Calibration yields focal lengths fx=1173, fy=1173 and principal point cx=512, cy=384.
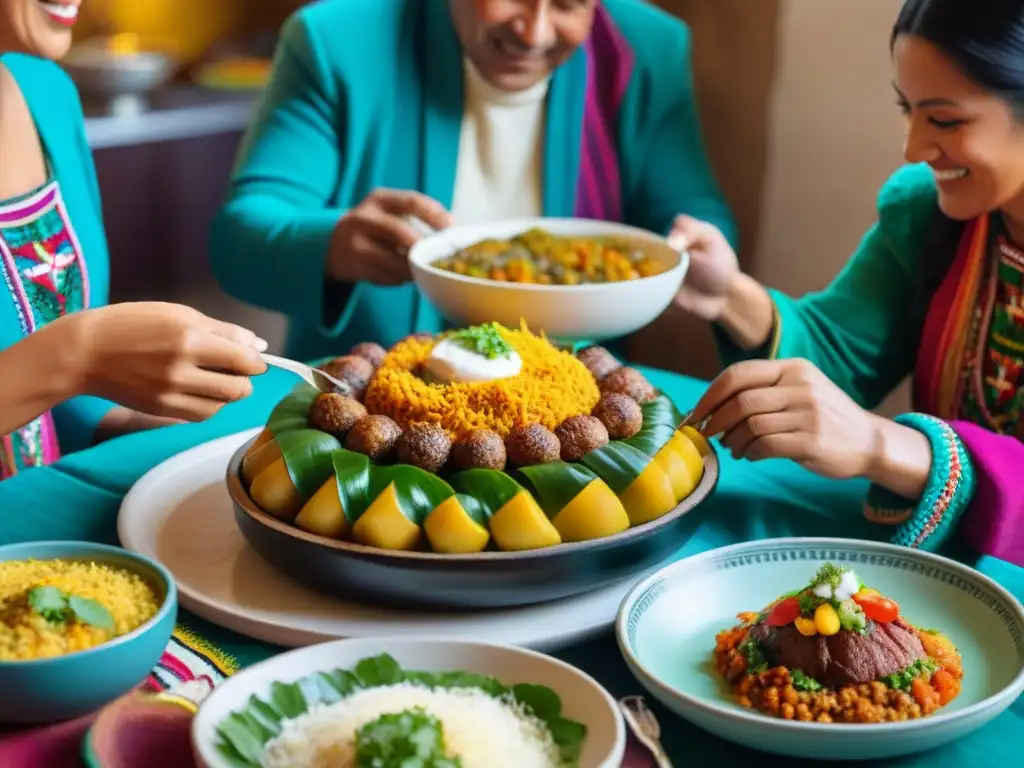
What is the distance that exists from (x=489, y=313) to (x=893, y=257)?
0.65m

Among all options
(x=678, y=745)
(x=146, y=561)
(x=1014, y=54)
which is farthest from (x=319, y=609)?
(x=1014, y=54)

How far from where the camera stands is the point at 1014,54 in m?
1.31

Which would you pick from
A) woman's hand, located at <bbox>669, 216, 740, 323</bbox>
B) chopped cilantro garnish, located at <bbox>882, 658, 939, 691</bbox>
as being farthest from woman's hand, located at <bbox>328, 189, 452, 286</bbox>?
chopped cilantro garnish, located at <bbox>882, 658, 939, 691</bbox>

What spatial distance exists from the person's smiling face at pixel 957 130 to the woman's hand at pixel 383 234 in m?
0.69

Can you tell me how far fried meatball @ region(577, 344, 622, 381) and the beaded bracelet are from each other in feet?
1.11

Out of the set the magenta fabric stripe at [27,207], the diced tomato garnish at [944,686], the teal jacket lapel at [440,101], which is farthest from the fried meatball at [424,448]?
the teal jacket lapel at [440,101]

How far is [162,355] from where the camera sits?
1.12 meters

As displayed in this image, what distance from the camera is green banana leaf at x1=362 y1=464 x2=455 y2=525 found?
102 cm

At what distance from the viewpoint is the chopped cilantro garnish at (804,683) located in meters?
0.89

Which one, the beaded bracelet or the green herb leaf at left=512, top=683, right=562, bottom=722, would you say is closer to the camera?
the green herb leaf at left=512, top=683, right=562, bottom=722

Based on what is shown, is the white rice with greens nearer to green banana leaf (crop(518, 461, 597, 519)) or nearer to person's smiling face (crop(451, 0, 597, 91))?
green banana leaf (crop(518, 461, 597, 519))

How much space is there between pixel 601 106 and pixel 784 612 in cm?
162

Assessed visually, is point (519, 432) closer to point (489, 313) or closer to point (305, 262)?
point (489, 313)

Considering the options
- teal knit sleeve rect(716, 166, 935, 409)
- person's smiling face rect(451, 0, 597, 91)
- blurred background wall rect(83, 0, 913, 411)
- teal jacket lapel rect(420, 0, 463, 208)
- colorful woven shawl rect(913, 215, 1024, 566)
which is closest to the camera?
colorful woven shawl rect(913, 215, 1024, 566)
